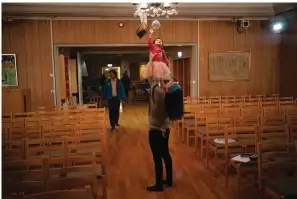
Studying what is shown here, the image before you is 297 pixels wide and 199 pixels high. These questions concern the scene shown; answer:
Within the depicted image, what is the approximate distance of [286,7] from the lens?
7.72 meters

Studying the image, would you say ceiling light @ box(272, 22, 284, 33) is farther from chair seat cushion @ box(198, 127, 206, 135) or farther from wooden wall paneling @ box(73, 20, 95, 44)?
wooden wall paneling @ box(73, 20, 95, 44)

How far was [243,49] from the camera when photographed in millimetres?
8898

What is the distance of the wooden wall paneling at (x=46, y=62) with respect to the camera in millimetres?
8133

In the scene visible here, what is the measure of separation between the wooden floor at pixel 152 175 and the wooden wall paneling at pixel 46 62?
2902 mm

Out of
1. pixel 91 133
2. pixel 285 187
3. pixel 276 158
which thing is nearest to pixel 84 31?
pixel 91 133

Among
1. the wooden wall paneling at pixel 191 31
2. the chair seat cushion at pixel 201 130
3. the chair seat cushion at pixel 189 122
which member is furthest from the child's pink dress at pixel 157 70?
the wooden wall paneling at pixel 191 31

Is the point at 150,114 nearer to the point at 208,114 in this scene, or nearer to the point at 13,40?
the point at 208,114

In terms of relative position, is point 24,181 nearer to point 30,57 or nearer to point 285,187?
point 285,187

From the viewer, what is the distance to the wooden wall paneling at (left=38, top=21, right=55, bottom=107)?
26.7ft

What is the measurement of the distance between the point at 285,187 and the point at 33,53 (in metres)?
7.38

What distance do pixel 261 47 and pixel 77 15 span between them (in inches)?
210

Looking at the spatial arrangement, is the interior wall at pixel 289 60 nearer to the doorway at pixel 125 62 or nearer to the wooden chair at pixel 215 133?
the doorway at pixel 125 62

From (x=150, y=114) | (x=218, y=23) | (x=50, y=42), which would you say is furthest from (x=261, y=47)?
(x=150, y=114)

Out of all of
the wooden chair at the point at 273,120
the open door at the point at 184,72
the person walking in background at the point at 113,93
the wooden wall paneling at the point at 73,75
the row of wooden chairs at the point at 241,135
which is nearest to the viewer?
the row of wooden chairs at the point at 241,135
